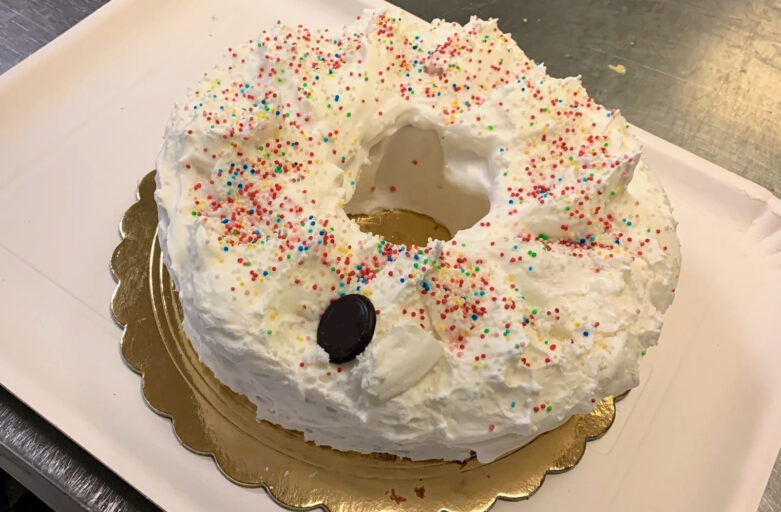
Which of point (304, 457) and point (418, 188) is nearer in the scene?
point (304, 457)

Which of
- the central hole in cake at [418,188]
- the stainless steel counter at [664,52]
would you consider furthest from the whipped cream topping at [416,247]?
the stainless steel counter at [664,52]

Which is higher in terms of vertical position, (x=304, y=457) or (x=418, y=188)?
(x=418, y=188)

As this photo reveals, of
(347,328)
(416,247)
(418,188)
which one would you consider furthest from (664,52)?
(347,328)

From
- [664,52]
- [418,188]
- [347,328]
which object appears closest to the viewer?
[347,328]

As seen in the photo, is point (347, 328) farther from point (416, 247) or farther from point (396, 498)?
point (396, 498)

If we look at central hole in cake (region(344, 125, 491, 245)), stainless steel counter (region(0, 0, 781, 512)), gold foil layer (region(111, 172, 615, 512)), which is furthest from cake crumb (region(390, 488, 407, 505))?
stainless steel counter (region(0, 0, 781, 512))

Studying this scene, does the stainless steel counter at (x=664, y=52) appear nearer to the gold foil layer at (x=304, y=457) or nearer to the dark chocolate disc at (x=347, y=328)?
the gold foil layer at (x=304, y=457)

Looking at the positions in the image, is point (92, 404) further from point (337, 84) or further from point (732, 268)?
point (732, 268)
